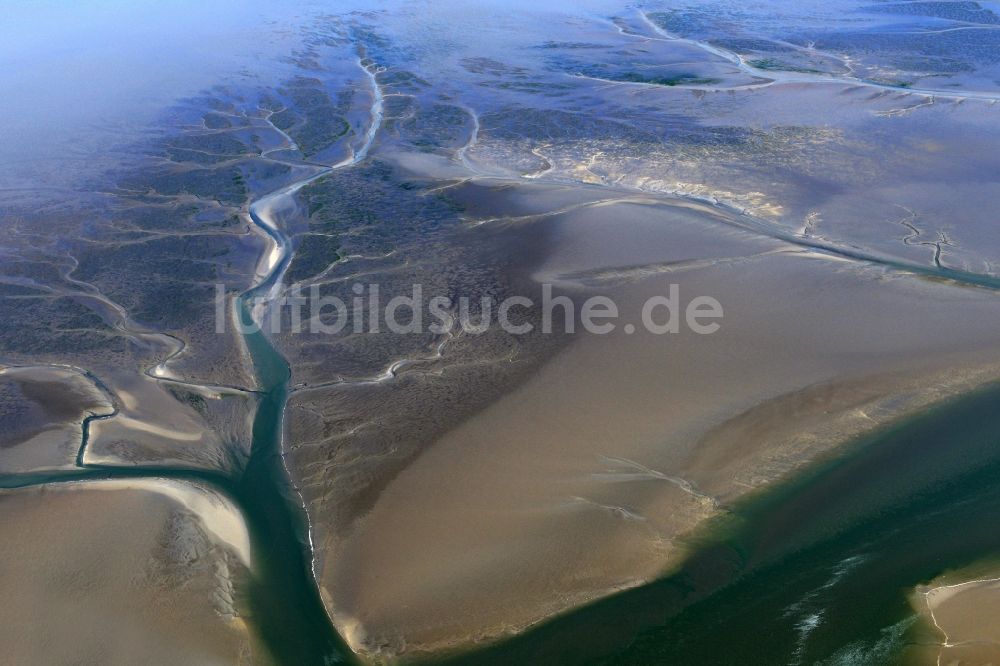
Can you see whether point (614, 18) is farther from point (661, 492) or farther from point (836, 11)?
point (661, 492)

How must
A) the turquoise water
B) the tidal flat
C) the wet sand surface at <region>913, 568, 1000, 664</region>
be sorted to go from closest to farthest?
the wet sand surface at <region>913, 568, 1000, 664</region>
the turquoise water
the tidal flat

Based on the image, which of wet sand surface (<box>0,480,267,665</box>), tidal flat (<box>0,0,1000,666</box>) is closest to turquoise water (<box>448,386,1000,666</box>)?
tidal flat (<box>0,0,1000,666</box>)

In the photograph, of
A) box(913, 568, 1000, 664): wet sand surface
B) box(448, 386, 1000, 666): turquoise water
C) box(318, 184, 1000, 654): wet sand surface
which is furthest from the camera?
box(318, 184, 1000, 654): wet sand surface

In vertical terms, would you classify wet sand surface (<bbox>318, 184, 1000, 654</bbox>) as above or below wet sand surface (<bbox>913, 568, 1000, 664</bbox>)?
above

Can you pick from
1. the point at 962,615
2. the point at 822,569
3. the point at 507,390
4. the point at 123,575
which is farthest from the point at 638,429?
the point at 123,575

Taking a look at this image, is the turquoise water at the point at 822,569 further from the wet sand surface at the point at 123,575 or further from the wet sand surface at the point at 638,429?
the wet sand surface at the point at 123,575

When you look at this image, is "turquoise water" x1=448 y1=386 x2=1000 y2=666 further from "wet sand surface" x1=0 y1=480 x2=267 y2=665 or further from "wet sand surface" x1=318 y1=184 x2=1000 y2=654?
"wet sand surface" x1=0 y1=480 x2=267 y2=665
